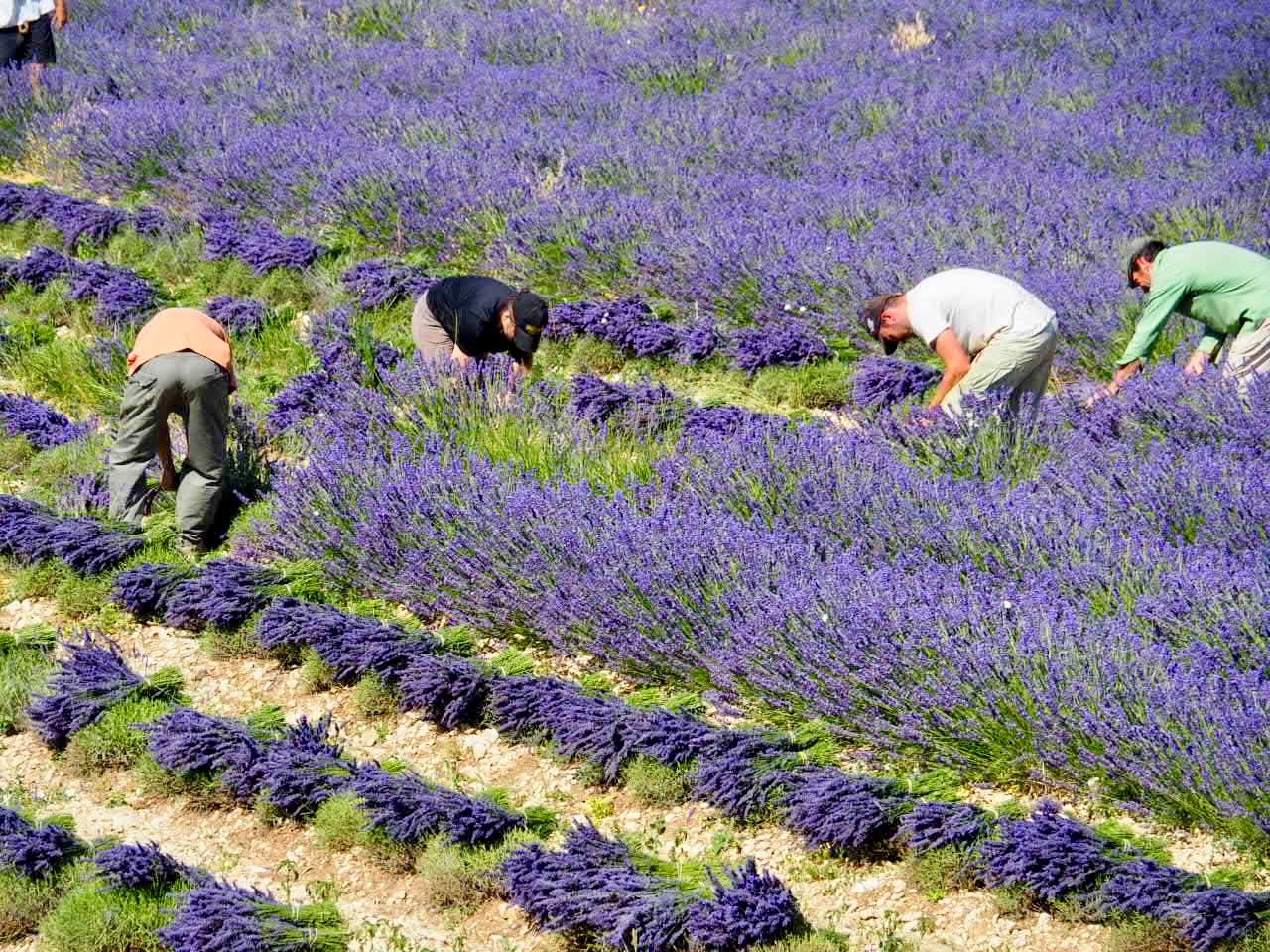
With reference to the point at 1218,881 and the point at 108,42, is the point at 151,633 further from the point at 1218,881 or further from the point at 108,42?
the point at 108,42

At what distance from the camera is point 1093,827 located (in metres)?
4.23

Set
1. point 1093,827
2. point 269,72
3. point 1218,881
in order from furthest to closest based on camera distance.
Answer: point 269,72 < point 1093,827 < point 1218,881

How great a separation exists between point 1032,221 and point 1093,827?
5.78 metres

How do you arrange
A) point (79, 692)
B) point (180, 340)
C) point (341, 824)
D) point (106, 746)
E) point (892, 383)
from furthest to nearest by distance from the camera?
point (892, 383) < point (180, 340) < point (79, 692) < point (106, 746) < point (341, 824)

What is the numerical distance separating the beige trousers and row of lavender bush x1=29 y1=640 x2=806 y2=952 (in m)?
2.95

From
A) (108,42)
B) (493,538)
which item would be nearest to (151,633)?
(493,538)

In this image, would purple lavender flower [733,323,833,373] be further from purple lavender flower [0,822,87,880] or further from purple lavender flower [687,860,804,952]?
purple lavender flower [0,822,87,880]

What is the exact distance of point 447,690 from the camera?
17.6ft

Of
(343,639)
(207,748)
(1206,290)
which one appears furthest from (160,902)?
(1206,290)

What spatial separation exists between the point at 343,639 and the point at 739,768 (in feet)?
5.60

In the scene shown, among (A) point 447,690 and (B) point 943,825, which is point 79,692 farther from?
(B) point 943,825

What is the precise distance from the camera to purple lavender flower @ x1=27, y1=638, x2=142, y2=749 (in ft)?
17.8

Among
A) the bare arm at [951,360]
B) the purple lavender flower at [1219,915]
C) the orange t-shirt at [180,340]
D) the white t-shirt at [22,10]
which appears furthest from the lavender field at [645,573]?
the white t-shirt at [22,10]

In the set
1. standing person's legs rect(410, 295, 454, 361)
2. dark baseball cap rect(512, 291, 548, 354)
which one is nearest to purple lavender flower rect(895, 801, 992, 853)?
dark baseball cap rect(512, 291, 548, 354)
